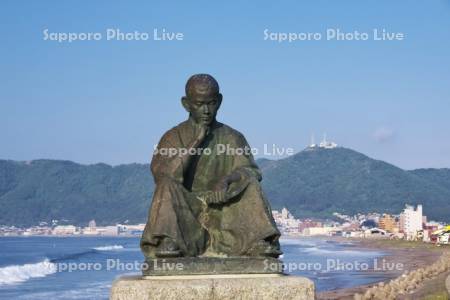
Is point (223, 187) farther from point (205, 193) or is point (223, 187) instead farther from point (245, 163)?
point (245, 163)

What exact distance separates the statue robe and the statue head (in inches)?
6.4

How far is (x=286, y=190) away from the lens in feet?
521

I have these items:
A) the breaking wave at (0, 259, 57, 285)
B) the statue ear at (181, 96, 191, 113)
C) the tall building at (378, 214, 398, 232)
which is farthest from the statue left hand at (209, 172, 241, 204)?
the tall building at (378, 214, 398, 232)

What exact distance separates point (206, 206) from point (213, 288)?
1.04 metres

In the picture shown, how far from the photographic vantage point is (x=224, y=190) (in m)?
8.75

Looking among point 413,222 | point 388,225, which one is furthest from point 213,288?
point 388,225

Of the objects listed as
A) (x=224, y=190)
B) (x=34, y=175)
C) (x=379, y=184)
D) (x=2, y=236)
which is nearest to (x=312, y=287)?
(x=224, y=190)

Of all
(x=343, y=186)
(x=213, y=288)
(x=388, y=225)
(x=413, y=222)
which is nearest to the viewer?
(x=213, y=288)

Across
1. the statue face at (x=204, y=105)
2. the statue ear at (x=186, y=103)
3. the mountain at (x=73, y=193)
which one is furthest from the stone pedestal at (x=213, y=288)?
the mountain at (x=73, y=193)

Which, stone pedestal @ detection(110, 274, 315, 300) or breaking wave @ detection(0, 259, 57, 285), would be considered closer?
stone pedestal @ detection(110, 274, 315, 300)

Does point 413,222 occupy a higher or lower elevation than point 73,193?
lower

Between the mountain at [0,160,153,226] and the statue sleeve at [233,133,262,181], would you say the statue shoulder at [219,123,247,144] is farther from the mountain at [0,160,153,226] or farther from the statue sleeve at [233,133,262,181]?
the mountain at [0,160,153,226]

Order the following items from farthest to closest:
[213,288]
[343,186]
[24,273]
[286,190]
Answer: [343,186]
[286,190]
[24,273]
[213,288]

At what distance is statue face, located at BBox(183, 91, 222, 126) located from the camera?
900 centimetres
